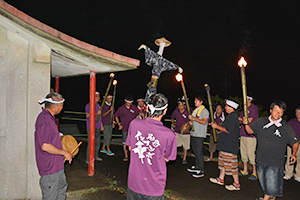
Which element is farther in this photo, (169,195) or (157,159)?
(169,195)

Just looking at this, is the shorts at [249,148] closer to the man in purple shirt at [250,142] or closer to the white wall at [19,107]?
the man in purple shirt at [250,142]

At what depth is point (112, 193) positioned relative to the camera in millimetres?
4562

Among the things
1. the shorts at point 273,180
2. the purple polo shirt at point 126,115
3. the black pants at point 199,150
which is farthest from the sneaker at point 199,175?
the purple polo shirt at point 126,115

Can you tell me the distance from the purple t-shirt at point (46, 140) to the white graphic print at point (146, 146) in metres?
1.20

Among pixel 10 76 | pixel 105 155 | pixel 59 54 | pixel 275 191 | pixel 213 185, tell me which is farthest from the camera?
pixel 105 155

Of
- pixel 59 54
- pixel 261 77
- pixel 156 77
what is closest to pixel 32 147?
pixel 59 54

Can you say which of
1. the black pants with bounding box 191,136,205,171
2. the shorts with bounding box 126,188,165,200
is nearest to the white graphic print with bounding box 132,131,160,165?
the shorts with bounding box 126,188,165,200

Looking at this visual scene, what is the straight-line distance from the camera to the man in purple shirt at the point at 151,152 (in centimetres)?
243

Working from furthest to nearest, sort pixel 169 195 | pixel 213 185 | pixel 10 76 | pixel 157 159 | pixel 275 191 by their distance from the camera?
pixel 213 185, pixel 169 195, pixel 275 191, pixel 10 76, pixel 157 159

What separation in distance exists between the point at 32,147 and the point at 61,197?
1133mm

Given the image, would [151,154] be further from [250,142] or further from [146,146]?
[250,142]

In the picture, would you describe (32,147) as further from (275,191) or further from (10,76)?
(275,191)

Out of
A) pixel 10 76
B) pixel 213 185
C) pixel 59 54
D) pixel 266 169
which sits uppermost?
pixel 59 54

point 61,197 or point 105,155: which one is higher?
point 61,197
